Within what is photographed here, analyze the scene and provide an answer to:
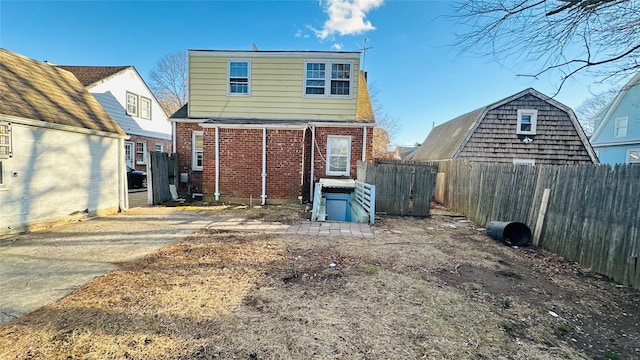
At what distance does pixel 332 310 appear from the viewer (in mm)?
3174

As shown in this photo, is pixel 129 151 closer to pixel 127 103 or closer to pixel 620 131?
pixel 127 103

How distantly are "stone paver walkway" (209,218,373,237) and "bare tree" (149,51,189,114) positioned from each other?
2667 centimetres

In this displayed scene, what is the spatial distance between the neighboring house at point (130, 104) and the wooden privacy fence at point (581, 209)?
16.4m

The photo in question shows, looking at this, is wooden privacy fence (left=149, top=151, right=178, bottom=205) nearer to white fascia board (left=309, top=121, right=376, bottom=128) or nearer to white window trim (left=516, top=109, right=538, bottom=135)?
white fascia board (left=309, top=121, right=376, bottom=128)

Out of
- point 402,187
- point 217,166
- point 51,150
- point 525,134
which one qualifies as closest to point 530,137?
point 525,134

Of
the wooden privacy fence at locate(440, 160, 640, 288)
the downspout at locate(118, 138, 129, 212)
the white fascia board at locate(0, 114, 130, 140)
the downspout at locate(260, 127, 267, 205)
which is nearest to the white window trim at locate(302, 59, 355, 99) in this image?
the downspout at locate(260, 127, 267, 205)

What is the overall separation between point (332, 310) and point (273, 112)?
382 inches

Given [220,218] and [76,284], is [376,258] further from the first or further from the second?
[220,218]

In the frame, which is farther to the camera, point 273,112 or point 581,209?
point 273,112

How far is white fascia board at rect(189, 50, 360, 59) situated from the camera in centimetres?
1115

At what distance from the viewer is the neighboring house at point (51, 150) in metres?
5.85

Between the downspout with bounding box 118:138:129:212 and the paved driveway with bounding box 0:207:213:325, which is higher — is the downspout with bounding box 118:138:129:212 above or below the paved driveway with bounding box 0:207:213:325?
above

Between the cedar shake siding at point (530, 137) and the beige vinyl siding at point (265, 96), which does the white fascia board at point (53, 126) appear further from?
the cedar shake siding at point (530, 137)

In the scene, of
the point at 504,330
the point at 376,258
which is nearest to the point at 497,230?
the point at 376,258
